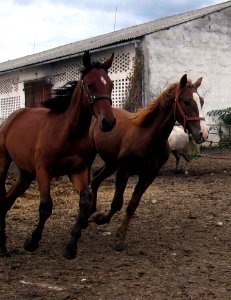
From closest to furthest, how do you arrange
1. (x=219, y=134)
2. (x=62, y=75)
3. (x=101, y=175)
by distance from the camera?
(x=101, y=175), (x=62, y=75), (x=219, y=134)

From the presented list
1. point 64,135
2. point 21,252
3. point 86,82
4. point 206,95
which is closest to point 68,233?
point 21,252

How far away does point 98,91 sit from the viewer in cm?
500

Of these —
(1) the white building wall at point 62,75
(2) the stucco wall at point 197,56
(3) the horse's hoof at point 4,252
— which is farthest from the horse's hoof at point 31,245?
(1) the white building wall at point 62,75

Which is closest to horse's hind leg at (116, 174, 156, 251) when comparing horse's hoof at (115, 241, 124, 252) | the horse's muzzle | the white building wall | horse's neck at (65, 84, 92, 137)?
horse's hoof at (115, 241, 124, 252)

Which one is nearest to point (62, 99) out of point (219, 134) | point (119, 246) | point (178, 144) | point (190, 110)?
point (190, 110)

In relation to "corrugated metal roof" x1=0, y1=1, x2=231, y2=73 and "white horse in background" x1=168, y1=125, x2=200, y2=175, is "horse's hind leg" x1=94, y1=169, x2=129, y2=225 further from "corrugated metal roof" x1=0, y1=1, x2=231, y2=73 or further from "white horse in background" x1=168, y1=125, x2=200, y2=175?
"corrugated metal roof" x1=0, y1=1, x2=231, y2=73

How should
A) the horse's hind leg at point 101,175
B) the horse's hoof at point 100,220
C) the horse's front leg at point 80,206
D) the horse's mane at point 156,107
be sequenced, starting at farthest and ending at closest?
the horse's hind leg at point 101,175, the horse's hoof at point 100,220, the horse's mane at point 156,107, the horse's front leg at point 80,206

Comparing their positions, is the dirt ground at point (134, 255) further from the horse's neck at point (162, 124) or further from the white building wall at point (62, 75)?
the white building wall at point (62, 75)

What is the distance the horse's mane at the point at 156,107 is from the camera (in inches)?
240

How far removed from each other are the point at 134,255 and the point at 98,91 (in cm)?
191

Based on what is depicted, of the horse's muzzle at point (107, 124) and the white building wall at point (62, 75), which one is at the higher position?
the white building wall at point (62, 75)

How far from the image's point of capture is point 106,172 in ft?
24.5

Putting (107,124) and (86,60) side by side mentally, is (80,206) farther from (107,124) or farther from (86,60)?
(86,60)

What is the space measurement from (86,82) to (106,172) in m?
2.56
